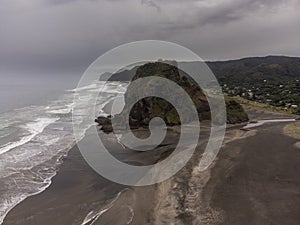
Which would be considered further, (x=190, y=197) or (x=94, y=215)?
(x=190, y=197)

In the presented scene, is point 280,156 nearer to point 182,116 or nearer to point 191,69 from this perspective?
point 182,116

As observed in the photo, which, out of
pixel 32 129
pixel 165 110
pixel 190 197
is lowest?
pixel 190 197

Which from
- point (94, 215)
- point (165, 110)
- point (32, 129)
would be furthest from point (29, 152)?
point (165, 110)

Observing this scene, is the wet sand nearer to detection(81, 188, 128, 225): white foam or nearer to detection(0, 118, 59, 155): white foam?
detection(81, 188, 128, 225): white foam

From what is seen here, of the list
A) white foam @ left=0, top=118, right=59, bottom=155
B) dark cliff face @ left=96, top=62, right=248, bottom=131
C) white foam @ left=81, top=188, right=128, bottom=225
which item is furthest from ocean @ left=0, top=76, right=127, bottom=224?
dark cliff face @ left=96, top=62, right=248, bottom=131

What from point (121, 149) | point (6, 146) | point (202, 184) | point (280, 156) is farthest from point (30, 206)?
point (280, 156)

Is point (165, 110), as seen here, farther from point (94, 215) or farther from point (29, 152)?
point (94, 215)

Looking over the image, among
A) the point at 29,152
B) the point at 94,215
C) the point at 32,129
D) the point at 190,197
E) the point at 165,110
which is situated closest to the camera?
the point at 94,215
